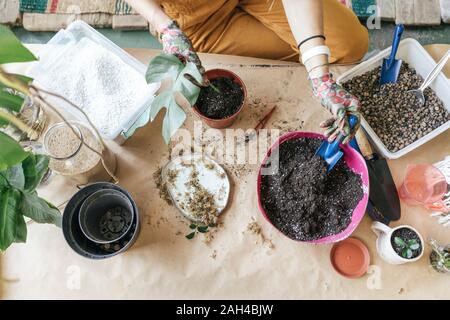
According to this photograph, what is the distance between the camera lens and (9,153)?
0.64 m

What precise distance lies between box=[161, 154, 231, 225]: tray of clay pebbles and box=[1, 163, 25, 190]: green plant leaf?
33cm

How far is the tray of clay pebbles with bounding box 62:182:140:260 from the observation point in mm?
831

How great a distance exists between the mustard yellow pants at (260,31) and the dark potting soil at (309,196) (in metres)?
0.42

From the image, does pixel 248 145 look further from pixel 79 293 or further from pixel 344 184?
pixel 79 293

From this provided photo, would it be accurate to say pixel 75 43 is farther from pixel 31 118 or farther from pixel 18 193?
pixel 18 193

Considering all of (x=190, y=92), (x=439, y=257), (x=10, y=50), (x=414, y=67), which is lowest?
(x=439, y=257)

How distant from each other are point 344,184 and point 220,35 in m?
0.61

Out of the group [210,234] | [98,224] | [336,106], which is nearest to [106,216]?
[98,224]

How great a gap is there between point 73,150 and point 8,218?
204 millimetres

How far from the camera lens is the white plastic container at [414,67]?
37.7 inches

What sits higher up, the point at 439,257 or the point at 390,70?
the point at 390,70

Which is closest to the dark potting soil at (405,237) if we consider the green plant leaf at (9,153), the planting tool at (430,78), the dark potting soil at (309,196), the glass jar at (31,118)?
the dark potting soil at (309,196)

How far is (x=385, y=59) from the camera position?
1.05 m
